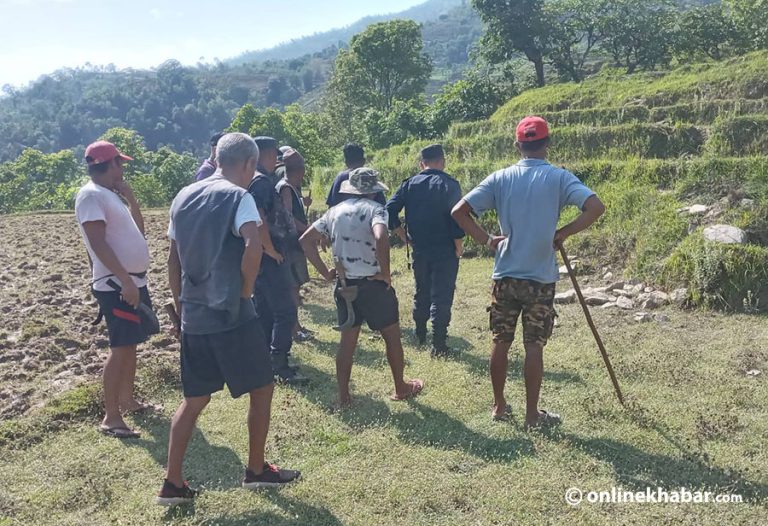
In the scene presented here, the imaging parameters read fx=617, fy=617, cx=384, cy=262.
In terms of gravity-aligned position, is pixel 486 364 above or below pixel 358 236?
below

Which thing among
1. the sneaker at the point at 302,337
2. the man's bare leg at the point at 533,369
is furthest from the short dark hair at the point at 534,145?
the sneaker at the point at 302,337

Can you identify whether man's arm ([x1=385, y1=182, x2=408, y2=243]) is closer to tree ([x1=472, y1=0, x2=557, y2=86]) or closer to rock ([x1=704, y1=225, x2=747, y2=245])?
rock ([x1=704, y1=225, x2=747, y2=245])

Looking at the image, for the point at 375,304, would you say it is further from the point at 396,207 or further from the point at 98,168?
the point at 98,168

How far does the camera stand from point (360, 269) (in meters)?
4.78

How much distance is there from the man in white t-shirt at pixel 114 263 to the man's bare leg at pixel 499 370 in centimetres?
258

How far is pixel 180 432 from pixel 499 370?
217cm

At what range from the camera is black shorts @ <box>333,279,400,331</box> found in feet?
15.8

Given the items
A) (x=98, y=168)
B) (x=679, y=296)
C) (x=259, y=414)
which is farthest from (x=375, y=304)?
(x=679, y=296)

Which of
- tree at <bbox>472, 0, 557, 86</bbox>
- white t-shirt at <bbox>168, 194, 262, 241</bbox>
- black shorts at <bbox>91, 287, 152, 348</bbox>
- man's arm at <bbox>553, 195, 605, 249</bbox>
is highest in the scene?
tree at <bbox>472, 0, 557, 86</bbox>

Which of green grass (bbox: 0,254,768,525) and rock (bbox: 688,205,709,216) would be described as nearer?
green grass (bbox: 0,254,768,525)

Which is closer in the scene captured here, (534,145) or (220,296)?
(220,296)

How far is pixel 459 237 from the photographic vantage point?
244 inches

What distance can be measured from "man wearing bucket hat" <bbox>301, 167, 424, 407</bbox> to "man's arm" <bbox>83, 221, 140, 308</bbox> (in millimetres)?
1490

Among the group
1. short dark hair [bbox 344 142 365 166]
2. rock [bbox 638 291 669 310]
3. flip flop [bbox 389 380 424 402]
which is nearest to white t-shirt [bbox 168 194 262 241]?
flip flop [bbox 389 380 424 402]
